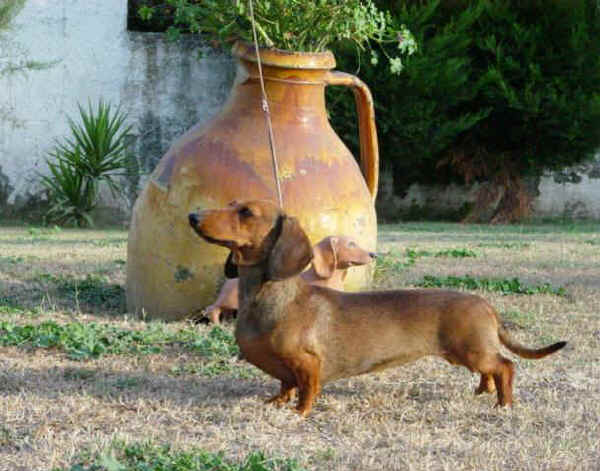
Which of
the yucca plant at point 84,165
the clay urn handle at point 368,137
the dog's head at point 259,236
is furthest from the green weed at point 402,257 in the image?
the yucca plant at point 84,165

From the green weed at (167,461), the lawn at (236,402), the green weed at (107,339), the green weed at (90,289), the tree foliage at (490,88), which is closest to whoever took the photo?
the green weed at (167,461)

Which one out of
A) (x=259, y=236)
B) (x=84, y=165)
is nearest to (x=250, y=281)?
(x=259, y=236)

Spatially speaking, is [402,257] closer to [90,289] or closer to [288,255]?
[90,289]

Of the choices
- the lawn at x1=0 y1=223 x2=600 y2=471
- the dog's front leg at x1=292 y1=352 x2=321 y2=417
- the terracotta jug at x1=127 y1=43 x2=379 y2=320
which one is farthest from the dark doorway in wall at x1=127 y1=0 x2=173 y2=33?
the dog's front leg at x1=292 y1=352 x2=321 y2=417

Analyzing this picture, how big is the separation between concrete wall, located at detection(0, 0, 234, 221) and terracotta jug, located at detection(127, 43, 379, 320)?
25.5ft

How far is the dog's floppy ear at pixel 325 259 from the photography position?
472 cm

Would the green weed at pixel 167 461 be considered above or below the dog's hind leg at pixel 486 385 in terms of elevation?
above

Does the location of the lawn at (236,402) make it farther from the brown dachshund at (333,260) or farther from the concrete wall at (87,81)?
the concrete wall at (87,81)

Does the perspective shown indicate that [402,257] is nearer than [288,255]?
No

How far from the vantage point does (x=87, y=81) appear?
1301 cm

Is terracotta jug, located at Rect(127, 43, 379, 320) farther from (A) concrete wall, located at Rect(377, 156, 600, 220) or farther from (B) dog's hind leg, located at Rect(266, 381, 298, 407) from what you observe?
(A) concrete wall, located at Rect(377, 156, 600, 220)

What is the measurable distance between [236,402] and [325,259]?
123 cm

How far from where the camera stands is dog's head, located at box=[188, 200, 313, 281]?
137 inches

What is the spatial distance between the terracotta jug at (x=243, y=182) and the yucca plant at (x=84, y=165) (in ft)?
23.3
